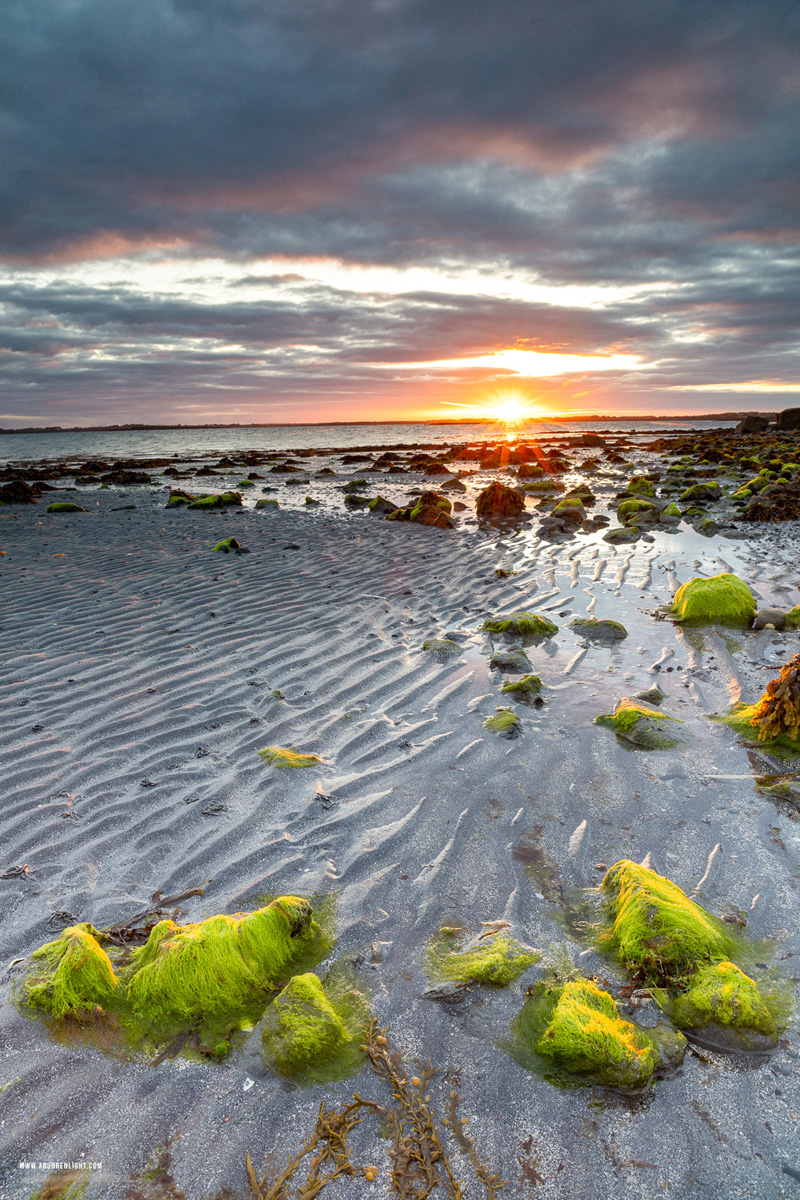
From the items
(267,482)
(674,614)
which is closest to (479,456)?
(267,482)

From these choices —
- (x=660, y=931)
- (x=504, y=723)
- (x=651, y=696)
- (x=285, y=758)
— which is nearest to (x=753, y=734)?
(x=651, y=696)

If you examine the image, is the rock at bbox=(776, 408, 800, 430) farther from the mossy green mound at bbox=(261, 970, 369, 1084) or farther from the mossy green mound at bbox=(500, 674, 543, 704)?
the mossy green mound at bbox=(261, 970, 369, 1084)

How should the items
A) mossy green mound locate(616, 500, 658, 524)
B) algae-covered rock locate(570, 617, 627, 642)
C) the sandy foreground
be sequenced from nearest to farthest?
the sandy foreground < algae-covered rock locate(570, 617, 627, 642) < mossy green mound locate(616, 500, 658, 524)

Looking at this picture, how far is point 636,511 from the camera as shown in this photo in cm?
1550

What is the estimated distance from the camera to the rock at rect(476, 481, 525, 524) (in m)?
16.8

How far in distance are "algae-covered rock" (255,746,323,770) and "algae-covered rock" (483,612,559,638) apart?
3.50 meters

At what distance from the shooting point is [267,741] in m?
4.96

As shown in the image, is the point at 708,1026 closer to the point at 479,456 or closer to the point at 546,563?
the point at 546,563

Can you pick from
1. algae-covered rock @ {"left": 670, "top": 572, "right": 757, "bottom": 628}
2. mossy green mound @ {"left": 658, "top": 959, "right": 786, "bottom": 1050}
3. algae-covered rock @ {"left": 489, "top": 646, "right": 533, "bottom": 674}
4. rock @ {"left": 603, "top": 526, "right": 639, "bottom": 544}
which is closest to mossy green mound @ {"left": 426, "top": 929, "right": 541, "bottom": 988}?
mossy green mound @ {"left": 658, "top": 959, "right": 786, "bottom": 1050}

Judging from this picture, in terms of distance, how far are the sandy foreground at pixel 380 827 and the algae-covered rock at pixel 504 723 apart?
4.3 inches

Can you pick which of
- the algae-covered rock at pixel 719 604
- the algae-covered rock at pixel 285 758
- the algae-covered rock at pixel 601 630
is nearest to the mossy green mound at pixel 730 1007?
the algae-covered rock at pixel 285 758

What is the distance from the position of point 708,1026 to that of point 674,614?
6.19m

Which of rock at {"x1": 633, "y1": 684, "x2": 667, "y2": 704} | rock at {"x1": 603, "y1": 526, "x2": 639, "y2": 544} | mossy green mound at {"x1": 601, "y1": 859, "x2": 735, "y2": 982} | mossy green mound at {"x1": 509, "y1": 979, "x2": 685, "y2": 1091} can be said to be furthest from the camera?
rock at {"x1": 603, "y1": 526, "x2": 639, "y2": 544}

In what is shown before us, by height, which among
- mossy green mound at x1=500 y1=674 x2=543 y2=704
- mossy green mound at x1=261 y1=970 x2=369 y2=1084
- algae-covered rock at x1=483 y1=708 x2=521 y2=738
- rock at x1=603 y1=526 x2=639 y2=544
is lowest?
mossy green mound at x1=261 y1=970 x2=369 y2=1084
